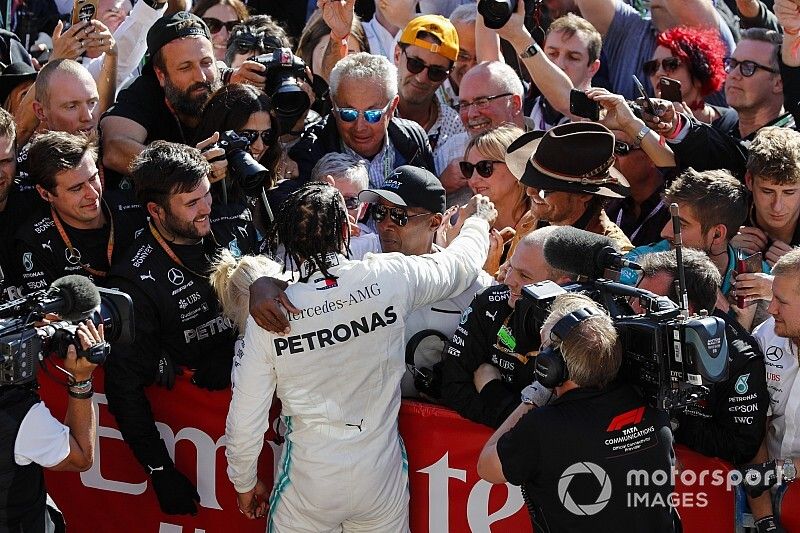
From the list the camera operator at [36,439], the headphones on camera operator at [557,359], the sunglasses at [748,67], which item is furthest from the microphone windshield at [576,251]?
the sunglasses at [748,67]

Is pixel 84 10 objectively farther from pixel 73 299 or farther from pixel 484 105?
pixel 73 299

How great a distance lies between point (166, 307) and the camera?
5016 millimetres

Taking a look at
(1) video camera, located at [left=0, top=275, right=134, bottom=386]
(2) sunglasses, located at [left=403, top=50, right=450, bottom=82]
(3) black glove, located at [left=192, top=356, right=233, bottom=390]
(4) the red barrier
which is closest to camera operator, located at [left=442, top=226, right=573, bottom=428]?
A: (4) the red barrier

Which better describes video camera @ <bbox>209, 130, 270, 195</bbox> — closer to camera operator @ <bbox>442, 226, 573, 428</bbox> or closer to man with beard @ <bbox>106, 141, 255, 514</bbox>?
man with beard @ <bbox>106, 141, 255, 514</bbox>

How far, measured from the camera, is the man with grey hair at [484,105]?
664 centimetres

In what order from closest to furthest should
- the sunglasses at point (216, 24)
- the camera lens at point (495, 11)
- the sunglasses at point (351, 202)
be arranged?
the sunglasses at point (351, 202) < the camera lens at point (495, 11) < the sunglasses at point (216, 24)

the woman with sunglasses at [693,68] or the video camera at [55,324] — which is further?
the woman with sunglasses at [693,68]

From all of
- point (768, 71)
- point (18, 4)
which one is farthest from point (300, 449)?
point (18, 4)

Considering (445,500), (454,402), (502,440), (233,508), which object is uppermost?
(502,440)

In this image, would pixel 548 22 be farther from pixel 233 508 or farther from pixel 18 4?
pixel 233 508

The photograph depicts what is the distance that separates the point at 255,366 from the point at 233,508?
3.59 feet

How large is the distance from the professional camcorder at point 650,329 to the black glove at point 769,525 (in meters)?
0.57

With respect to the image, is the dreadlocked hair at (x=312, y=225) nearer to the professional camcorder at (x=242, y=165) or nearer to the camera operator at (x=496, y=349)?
the camera operator at (x=496, y=349)

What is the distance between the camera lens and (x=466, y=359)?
4770 millimetres
